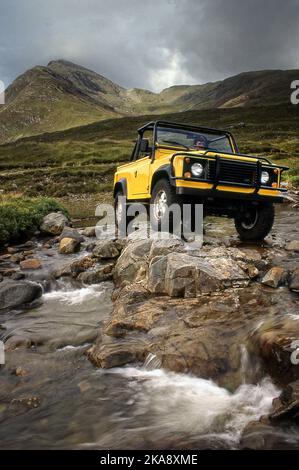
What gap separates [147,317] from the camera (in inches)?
214

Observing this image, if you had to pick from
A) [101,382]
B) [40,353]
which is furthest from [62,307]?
[101,382]

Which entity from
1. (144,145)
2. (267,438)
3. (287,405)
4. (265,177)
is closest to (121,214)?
(144,145)

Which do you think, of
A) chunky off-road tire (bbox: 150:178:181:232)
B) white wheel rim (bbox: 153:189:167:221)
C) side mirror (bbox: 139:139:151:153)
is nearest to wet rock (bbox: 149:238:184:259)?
chunky off-road tire (bbox: 150:178:181:232)

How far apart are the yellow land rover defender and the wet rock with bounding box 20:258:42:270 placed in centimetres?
277

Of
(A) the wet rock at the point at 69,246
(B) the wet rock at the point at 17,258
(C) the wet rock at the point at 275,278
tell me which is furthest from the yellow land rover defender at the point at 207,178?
(B) the wet rock at the point at 17,258

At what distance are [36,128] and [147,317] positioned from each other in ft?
604

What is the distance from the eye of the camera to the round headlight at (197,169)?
7402mm

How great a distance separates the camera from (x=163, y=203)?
26.2ft

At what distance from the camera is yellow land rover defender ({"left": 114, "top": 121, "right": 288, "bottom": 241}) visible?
7.41 m

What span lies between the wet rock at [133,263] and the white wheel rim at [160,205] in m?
0.70

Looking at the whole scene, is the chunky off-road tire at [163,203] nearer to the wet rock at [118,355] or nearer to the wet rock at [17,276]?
→ the wet rock at [17,276]

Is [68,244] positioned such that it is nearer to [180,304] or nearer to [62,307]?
[62,307]

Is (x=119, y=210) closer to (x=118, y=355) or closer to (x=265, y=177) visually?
(x=265, y=177)

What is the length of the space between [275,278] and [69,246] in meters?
6.26
